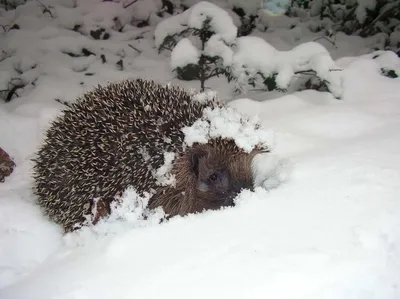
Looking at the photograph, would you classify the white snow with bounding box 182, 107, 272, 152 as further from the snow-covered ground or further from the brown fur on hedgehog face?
the snow-covered ground

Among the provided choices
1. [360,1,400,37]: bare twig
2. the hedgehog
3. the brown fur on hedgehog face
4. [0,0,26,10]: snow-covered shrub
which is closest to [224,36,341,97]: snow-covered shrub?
the hedgehog

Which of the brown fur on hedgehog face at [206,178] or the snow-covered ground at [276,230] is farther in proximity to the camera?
the brown fur on hedgehog face at [206,178]

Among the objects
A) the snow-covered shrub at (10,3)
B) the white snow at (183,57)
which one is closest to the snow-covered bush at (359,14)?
the white snow at (183,57)

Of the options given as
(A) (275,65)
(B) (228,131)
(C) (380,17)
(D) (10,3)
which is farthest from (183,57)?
(D) (10,3)

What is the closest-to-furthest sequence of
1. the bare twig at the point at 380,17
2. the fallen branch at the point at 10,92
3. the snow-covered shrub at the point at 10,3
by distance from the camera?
the fallen branch at the point at 10,92 → the bare twig at the point at 380,17 → the snow-covered shrub at the point at 10,3

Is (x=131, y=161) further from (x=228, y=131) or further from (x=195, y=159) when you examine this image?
(x=228, y=131)

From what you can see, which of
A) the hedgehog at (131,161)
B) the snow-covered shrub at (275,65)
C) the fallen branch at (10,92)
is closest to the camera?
the hedgehog at (131,161)

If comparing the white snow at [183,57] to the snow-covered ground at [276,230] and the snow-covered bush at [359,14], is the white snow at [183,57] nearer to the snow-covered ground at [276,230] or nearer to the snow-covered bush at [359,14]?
the snow-covered ground at [276,230]
